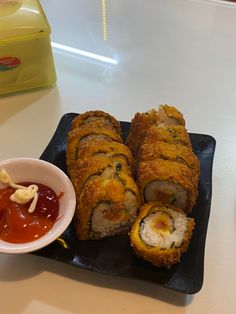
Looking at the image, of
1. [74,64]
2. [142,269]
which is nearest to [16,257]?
[142,269]

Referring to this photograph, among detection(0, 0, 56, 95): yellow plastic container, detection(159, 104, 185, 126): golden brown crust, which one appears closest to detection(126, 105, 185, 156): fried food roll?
detection(159, 104, 185, 126): golden brown crust

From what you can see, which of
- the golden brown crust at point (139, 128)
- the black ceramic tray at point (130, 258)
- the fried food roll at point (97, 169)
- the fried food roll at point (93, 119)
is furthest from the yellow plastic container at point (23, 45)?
the black ceramic tray at point (130, 258)

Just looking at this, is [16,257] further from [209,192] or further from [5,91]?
[5,91]

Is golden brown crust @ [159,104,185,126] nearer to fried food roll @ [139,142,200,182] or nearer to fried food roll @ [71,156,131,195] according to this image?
fried food roll @ [139,142,200,182]

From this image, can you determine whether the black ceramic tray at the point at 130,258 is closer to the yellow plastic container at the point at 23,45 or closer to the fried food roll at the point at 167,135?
the fried food roll at the point at 167,135

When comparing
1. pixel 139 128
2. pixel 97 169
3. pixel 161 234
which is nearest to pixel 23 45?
pixel 139 128
